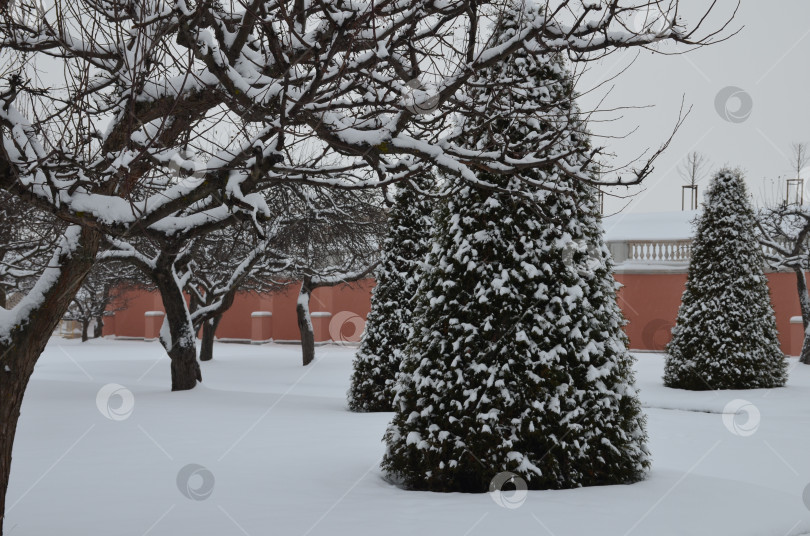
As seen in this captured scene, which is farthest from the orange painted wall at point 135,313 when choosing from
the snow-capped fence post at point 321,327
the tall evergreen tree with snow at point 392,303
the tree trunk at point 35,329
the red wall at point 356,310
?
the tree trunk at point 35,329

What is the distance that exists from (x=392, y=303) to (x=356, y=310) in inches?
733

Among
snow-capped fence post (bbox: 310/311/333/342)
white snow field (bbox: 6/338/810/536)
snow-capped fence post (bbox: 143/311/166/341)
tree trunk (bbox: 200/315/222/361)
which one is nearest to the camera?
white snow field (bbox: 6/338/810/536)

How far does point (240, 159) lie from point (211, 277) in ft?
72.9

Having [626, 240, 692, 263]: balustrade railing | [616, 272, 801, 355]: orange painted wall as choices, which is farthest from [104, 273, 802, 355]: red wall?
[626, 240, 692, 263]: balustrade railing

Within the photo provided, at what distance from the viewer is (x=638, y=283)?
25.6 m

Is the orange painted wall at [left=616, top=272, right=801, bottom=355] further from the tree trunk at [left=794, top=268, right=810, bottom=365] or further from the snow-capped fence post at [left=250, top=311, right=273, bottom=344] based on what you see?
the snow-capped fence post at [left=250, top=311, right=273, bottom=344]

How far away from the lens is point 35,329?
197 inches

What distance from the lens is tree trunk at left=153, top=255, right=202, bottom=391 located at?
49.0 ft

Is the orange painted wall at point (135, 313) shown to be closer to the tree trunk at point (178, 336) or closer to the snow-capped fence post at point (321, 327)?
the snow-capped fence post at point (321, 327)

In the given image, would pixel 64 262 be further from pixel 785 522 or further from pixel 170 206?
pixel 785 522

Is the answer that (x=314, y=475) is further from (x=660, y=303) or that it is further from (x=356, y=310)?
(x=356, y=310)

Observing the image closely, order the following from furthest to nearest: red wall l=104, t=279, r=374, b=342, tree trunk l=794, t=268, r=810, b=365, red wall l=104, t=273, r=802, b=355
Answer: red wall l=104, t=279, r=374, b=342, red wall l=104, t=273, r=802, b=355, tree trunk l=794, t=268, r=810, b=365

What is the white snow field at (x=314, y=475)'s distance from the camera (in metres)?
5.40

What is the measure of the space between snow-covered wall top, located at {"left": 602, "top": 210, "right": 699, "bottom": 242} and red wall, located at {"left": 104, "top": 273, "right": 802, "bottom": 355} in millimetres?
2581
